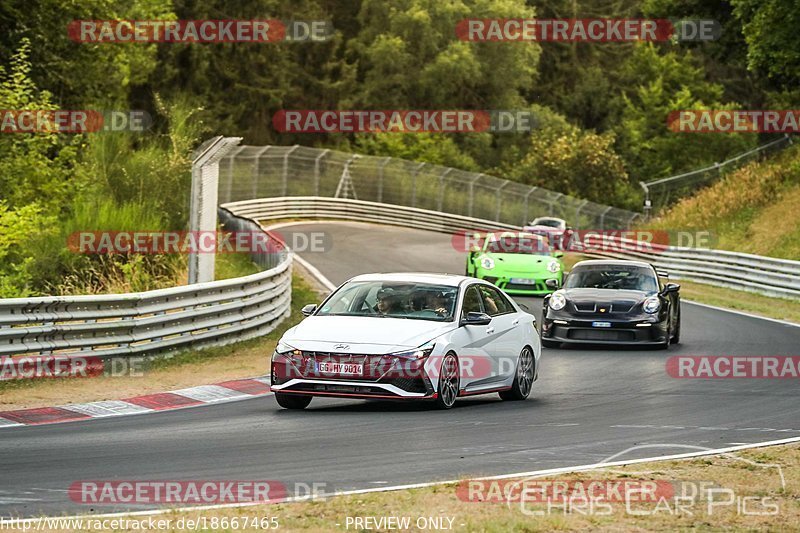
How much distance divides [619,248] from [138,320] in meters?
31.0

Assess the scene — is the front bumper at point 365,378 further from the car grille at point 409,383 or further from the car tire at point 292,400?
the car tire at point 292,400

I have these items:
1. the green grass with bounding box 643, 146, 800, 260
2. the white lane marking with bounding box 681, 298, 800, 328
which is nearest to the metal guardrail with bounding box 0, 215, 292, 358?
the white lane marking with bounding box 681, 298, 800, 328

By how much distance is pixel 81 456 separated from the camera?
10.7 meters

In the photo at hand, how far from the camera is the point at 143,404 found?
1456 centimetres

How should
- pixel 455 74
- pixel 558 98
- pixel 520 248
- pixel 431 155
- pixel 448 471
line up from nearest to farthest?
pixel 448 471
pixel 520 248
pixel 431 155
pixel 455 74
pixel 558 98

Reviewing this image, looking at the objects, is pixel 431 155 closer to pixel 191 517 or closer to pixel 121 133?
pixel 121 133

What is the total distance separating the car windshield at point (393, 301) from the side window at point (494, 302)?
714mm

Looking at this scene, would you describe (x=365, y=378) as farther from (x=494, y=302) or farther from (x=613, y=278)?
(x=613, y=278)

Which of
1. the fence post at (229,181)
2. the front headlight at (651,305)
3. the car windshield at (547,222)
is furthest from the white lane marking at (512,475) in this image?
the fence post at (229,181)

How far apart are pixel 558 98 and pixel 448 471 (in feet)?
289

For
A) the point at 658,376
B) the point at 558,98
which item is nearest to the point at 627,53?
the point at 558,98

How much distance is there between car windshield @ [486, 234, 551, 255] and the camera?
3005 centimetres

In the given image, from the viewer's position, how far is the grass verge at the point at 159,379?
14914 mm

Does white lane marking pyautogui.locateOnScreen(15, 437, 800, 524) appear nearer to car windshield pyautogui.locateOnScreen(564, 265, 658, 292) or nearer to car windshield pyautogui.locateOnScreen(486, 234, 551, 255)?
car windshield pyautogui.locateOnScreen(564, 265, 658, 292)
